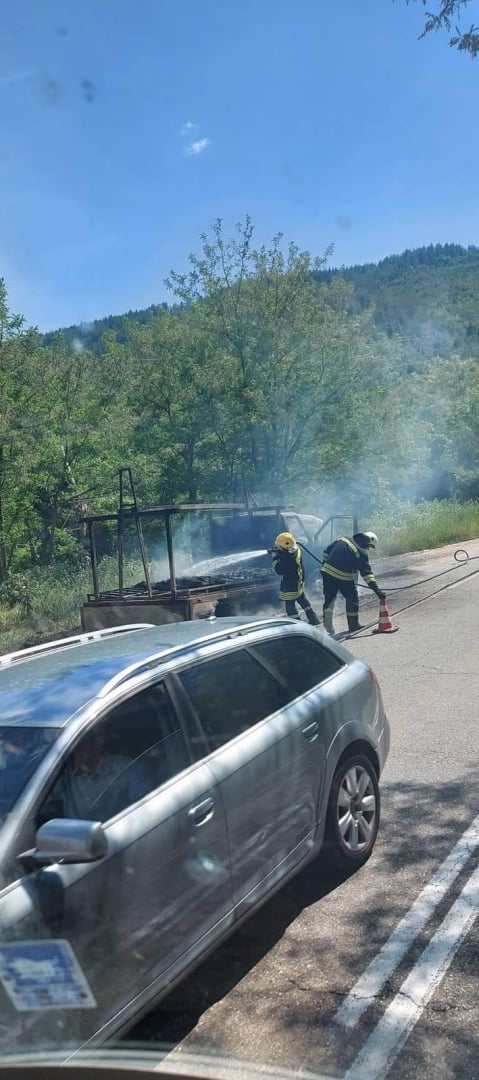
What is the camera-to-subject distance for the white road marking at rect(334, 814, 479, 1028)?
3330 mm

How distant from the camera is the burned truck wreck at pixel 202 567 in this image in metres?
11.6

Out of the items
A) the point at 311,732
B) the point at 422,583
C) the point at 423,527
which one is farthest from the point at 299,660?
the point at 423,527

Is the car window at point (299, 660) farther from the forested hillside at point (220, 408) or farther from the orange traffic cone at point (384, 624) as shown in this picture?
the forested hillside at point (220, 408)

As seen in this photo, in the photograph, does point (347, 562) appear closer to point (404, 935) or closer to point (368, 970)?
point (404, 935)

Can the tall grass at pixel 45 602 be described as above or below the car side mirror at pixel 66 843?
below

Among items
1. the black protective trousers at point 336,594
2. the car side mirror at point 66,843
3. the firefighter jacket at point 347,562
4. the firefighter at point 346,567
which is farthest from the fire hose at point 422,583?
the car side mirror at point 66,843

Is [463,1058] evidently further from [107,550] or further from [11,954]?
[107,550]

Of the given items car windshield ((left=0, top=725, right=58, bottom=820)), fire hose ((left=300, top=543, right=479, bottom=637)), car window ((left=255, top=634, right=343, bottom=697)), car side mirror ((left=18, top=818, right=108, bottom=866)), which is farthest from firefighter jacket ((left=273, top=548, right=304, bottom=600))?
car side mirror ((left=18, top=818, right=108, bottom=866))

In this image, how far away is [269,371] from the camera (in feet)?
77.3

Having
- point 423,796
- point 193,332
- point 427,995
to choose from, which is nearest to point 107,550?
point 193,332

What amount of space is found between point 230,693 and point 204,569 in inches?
427

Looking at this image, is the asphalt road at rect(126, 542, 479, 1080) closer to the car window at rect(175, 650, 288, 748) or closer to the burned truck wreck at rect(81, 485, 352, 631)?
the car window at rect(175, 650, 288, 748)

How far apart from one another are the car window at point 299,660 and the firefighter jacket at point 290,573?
6.91 metres

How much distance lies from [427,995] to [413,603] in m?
12.4
